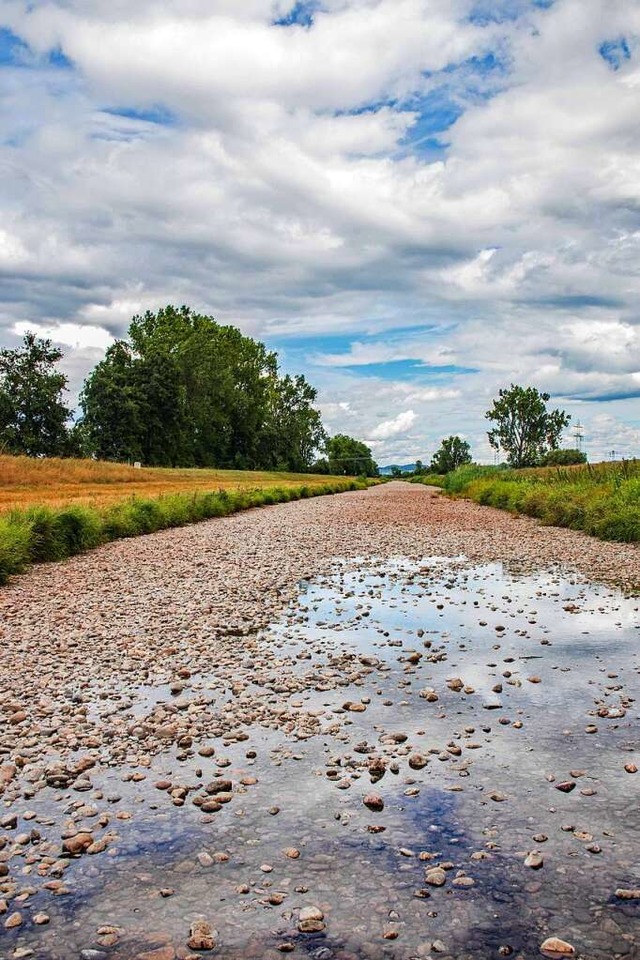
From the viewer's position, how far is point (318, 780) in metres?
4.46

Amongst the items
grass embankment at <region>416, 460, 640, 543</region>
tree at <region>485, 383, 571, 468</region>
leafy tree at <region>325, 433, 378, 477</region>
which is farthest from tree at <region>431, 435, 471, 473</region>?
grass embankment at <region>416, 460, 640, 543</region>

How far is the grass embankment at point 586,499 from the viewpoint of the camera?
685 inches

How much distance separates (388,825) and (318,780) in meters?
0.69

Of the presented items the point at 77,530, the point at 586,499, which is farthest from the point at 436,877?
the point at 586,499

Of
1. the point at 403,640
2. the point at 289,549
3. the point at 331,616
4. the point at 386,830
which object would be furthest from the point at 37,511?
the point at 386,830

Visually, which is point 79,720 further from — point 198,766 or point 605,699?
point 605,699

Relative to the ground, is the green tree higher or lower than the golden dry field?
higher

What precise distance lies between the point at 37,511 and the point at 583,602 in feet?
37.5

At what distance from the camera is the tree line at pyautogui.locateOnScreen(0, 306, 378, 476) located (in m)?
72.5

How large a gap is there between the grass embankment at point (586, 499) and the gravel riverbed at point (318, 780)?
793cm

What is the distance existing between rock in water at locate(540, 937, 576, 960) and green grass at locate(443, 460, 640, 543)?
1458 centimetres

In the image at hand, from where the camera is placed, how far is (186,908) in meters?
3.20

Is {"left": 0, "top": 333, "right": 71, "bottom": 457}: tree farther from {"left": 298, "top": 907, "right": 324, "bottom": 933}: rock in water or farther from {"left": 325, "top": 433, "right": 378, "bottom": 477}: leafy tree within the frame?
{"left": 325, "top": 433, "right": 378, "bottom": 477}: leafy tree

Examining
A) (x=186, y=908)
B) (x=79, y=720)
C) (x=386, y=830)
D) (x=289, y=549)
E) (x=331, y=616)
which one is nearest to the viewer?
(x=186, y=908)
